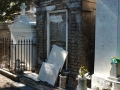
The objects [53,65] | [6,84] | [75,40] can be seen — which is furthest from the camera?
[6,84]

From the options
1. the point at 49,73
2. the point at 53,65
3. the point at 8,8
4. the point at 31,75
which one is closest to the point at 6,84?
the point at 31,75

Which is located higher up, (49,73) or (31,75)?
(49,73)

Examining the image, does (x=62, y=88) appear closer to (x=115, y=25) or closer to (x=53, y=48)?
(x=53, y=48)

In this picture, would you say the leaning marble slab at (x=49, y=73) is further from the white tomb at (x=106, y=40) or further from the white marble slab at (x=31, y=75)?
the white tomb at (x=106, y=40)

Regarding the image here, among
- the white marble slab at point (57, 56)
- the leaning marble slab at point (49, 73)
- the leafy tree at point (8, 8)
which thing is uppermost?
the leafy tree at point (8, 8)

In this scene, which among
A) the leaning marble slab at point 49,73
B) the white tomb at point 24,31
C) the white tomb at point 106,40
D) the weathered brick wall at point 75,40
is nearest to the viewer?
the white tomb at point 106,40

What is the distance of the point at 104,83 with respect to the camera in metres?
4.35

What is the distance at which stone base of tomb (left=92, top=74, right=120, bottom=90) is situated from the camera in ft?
13.3

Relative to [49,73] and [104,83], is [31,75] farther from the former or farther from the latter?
[104,83]

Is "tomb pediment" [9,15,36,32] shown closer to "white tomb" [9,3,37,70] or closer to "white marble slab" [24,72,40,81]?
"white tomb" [9,3,37,70]

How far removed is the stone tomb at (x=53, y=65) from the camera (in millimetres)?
5688

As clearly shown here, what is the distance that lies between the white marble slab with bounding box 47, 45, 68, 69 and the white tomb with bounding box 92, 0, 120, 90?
137cm

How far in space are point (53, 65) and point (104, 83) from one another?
194cm

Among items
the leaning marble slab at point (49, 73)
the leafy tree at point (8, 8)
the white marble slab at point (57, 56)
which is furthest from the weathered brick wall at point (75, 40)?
the leafy tree at point (8, 8)
